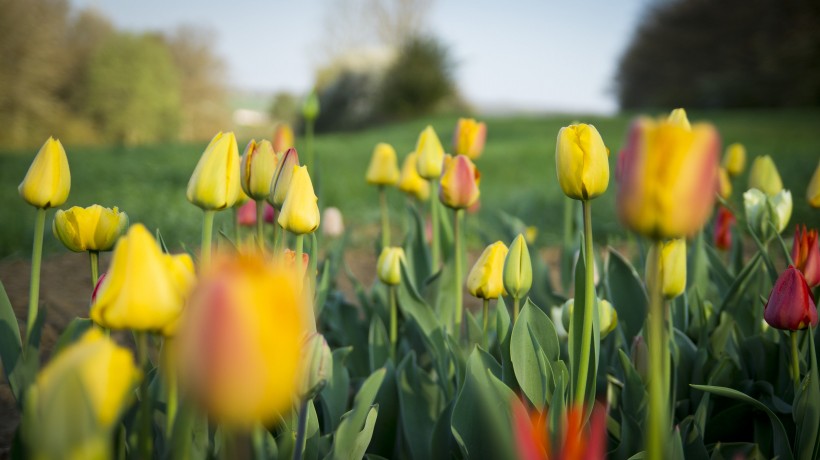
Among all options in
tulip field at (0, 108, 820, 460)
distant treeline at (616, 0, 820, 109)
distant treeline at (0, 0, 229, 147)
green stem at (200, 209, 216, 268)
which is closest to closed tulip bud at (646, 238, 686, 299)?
tulip field at (0, 108, 820, 460)

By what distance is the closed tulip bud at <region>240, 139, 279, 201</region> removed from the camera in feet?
3.18

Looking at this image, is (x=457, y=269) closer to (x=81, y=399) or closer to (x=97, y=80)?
(x=81, y=399)

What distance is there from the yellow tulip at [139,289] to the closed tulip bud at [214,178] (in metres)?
0.22

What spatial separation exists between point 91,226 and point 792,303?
3.45ft

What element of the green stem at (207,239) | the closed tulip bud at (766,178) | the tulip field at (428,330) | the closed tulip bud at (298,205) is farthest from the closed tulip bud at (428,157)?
the closed tulip bud at (766,178)

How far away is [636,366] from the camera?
1146mm

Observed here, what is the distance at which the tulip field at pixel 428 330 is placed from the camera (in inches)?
18.0

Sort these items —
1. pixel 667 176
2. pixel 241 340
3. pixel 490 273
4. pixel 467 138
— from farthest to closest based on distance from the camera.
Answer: pixel 467 138, pixel 490 273, pixel 667 176, pixel 241 340

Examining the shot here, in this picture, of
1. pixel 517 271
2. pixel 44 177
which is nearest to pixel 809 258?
pixel 517 271

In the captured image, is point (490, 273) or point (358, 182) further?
point (358, 182)

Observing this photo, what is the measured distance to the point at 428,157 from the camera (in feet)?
4.49

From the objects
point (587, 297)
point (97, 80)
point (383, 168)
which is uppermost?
point (97, 80)

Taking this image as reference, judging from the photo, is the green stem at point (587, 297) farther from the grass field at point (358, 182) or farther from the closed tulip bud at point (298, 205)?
the grass field at point (358, 182)

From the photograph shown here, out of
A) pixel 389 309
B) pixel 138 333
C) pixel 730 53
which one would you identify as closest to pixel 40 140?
pixel 389 309
